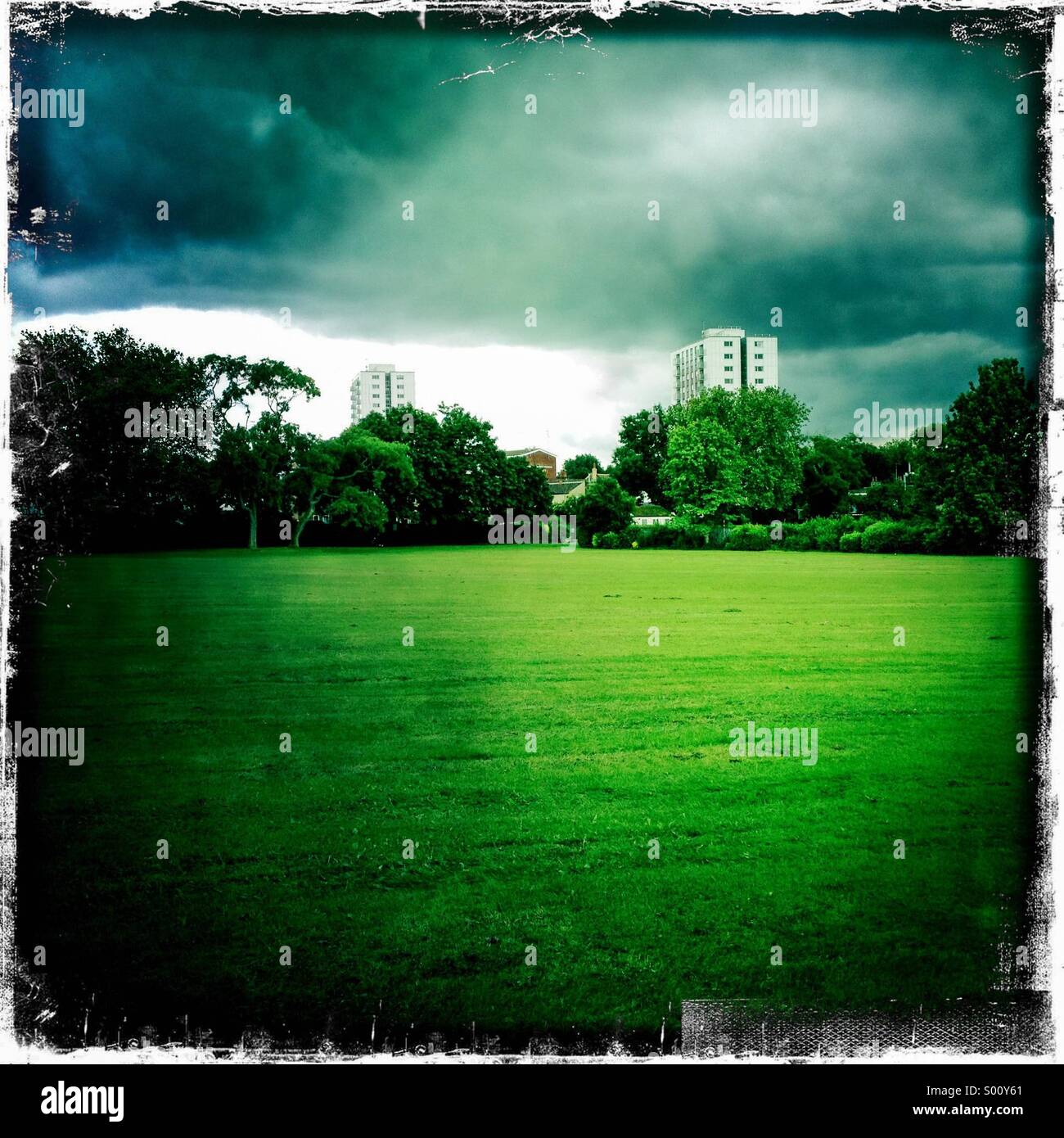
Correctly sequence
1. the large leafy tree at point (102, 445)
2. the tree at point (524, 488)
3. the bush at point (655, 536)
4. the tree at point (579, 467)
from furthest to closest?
the bush at point (655, 536)
the tree at point (579, 467)
the tree at point (524, 488)
the large leafy tree at point (102, 445)

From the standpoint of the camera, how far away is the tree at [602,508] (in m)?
14.5

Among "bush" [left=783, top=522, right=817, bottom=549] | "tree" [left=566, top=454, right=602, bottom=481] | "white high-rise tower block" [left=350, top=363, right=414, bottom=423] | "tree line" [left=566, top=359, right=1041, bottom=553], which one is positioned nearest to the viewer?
"white high-rise tower block" [left=350, top=363, right=414, bottom=423]

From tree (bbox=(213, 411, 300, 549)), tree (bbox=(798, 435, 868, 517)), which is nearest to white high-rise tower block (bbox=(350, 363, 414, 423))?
tree (bbox=(213, 411, 300, 549))

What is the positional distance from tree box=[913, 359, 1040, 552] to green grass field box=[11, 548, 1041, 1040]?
0.92 meters

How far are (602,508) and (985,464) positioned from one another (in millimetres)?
7101

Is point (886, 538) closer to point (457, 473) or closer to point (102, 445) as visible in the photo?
point (457, 473)

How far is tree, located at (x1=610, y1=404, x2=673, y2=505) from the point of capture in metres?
7.50

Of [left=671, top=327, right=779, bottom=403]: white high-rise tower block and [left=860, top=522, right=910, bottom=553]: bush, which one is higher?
[left=671, top=327, right=779, bottom=403]: white high-rise tower block

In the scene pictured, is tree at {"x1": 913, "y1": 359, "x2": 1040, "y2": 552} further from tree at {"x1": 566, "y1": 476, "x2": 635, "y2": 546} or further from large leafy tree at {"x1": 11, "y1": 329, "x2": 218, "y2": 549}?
tree at {"x1": 566, "y1": 476, "x2": 635, "y2": 546}

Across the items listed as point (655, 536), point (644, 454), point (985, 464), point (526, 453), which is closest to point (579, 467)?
point (644, 454)

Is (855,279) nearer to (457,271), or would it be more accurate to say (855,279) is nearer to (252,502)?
(457,271)

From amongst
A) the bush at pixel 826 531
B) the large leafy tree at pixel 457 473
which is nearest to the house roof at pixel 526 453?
the large leafy tree at pixel 457 473

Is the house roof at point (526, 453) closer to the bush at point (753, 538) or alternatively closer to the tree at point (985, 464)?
the tree at point (985, 464)

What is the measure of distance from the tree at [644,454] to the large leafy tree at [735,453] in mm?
157
